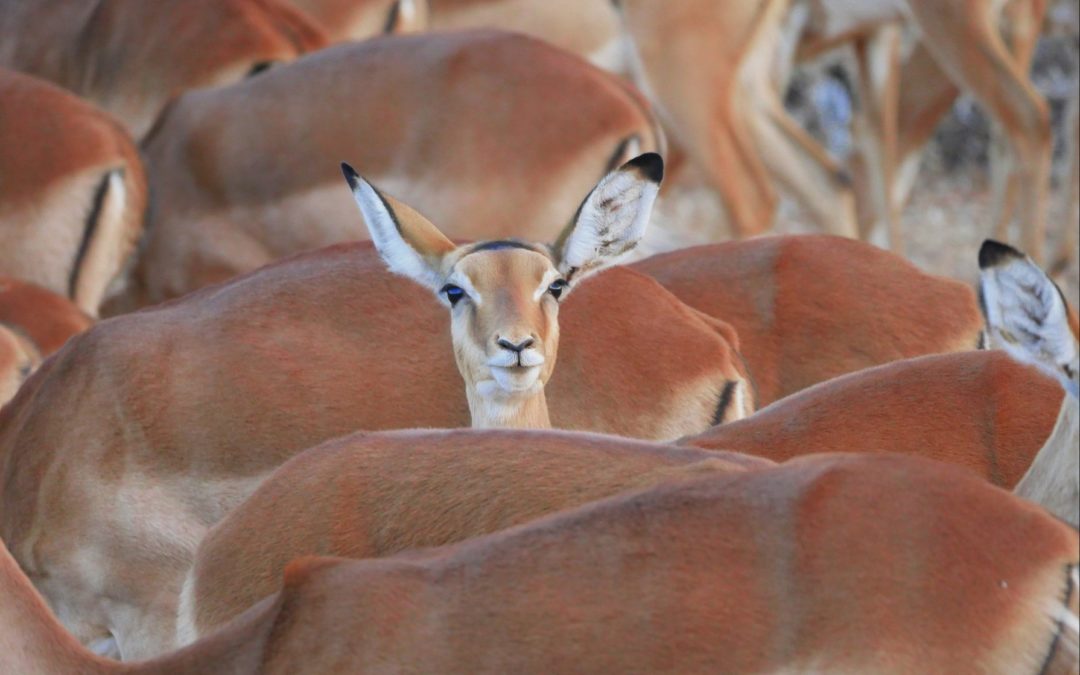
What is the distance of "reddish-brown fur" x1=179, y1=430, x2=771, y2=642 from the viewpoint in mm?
2859

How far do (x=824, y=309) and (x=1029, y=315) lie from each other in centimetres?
171

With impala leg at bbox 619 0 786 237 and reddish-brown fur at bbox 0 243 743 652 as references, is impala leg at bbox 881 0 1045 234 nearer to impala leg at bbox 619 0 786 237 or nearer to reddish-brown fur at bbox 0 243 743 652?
impala leg at bbox 619 0 786 237

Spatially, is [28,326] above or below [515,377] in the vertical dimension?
below

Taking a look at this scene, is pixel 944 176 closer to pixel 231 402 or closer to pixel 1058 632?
pixel 231 402

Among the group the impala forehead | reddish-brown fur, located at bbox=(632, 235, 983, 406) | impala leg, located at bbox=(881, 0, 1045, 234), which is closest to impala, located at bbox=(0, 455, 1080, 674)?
the impala forehead

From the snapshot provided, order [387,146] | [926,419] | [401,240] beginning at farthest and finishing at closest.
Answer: [387,146]
[401,240]
[926,419]

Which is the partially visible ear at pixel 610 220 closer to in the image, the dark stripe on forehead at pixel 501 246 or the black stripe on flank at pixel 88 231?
the dark stripe on forehead at pixel 501 246

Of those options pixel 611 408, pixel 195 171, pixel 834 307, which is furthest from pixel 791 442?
pixel 195 171

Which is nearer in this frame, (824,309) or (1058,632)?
(1058,632)

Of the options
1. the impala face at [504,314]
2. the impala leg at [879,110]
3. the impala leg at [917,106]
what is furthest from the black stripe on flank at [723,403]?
the impala leg at [917,106]

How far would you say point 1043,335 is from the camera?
103 inches

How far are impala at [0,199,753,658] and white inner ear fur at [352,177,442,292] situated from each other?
0.26 m

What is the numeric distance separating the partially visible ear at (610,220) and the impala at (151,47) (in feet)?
10.5

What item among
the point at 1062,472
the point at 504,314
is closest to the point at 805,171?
the point at 504,314
